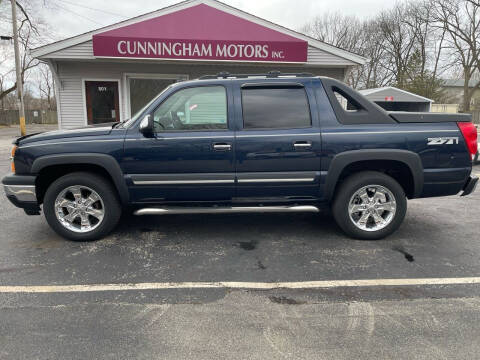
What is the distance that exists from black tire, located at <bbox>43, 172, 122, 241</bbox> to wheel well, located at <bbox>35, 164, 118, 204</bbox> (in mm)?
67

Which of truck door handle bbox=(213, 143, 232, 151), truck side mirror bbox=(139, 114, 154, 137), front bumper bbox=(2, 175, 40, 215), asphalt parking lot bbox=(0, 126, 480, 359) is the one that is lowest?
asphalt parking lot bbox=(0, 126, 480, 359)

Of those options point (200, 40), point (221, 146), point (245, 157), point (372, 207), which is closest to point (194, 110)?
point (221, 146)

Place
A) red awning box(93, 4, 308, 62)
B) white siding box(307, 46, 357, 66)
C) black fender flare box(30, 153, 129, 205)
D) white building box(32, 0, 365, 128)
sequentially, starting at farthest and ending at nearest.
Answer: white siding box(307, 46, 357, 66) → white building box(32, 0, 365, 128) → red awning box(93, 4, 308, 62) → black fender flare box(30, 153, 129, 205)

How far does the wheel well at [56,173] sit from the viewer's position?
4.15 meters

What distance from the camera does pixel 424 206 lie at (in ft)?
19.6

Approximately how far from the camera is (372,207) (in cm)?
429

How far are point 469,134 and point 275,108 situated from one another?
223 centimetres

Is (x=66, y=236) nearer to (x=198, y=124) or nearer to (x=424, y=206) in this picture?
(x=198, y=124)

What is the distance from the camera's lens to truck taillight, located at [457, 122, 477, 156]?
410 centimetres

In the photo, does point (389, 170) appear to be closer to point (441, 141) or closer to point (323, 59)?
point (441, 141)

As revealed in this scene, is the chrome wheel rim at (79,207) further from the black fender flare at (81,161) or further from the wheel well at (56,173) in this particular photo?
the black fender flare at (81,161)

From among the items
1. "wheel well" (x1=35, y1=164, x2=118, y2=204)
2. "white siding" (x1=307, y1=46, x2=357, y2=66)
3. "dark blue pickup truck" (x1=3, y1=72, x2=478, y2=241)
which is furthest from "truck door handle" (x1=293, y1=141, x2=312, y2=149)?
"white siding" (x1=307, y1=46, x2=357, y2=66)

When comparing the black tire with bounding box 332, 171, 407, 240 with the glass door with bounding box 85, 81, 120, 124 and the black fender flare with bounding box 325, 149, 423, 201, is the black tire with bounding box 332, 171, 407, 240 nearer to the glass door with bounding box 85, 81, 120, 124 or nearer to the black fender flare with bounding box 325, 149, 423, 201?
the black fender flare with bounding box 325, 149, 423, 201

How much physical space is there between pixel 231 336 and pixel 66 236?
8.69 feet
